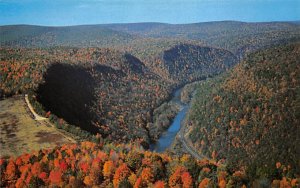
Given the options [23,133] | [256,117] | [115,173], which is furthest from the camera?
[256,117]

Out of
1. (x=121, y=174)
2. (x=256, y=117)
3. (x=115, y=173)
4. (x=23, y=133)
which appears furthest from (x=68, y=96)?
(x=121, y=174)

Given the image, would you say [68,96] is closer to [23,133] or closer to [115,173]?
[23,133]

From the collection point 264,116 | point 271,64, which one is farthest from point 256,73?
point 264,116

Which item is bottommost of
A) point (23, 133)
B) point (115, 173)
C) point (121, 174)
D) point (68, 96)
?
point (68, 96)

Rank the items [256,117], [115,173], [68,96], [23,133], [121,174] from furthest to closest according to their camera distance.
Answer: [68,96] < [256,117] < [23,133] < [121,174] < [115,173]

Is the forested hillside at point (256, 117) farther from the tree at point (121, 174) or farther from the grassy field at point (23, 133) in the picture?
the tree at point (121, 174)

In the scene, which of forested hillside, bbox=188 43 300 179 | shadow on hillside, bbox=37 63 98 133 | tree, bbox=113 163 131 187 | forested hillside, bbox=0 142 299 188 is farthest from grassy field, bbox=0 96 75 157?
forested hillside, bbox=188 43 300 179

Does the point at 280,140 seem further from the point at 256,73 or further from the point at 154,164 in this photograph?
the point at 154,164
